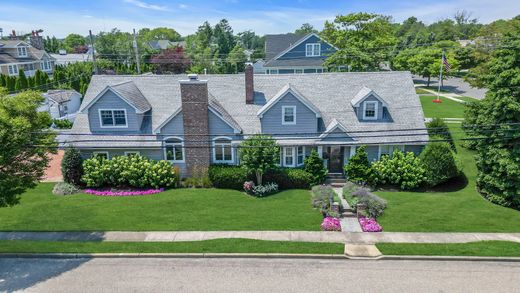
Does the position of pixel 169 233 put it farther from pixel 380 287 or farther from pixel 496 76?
pixel 496 76

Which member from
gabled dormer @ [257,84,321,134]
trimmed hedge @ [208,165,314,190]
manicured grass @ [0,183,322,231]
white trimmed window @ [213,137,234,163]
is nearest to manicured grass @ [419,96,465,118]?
gabled dormer @ [257,84,321,134]

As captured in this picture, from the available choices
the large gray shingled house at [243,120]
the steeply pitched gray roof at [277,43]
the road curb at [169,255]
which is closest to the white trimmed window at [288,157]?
the large gray shingled house at [243,120]

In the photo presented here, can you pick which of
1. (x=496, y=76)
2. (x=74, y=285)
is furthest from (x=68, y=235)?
(x=496, y=76)

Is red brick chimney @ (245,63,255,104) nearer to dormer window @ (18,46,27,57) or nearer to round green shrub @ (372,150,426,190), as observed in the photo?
round green shrub @ (372,150,426,190)

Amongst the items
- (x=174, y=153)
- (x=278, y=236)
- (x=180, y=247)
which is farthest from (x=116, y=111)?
(x=278, y=236)

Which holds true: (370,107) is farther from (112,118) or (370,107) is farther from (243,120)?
(112,118)
